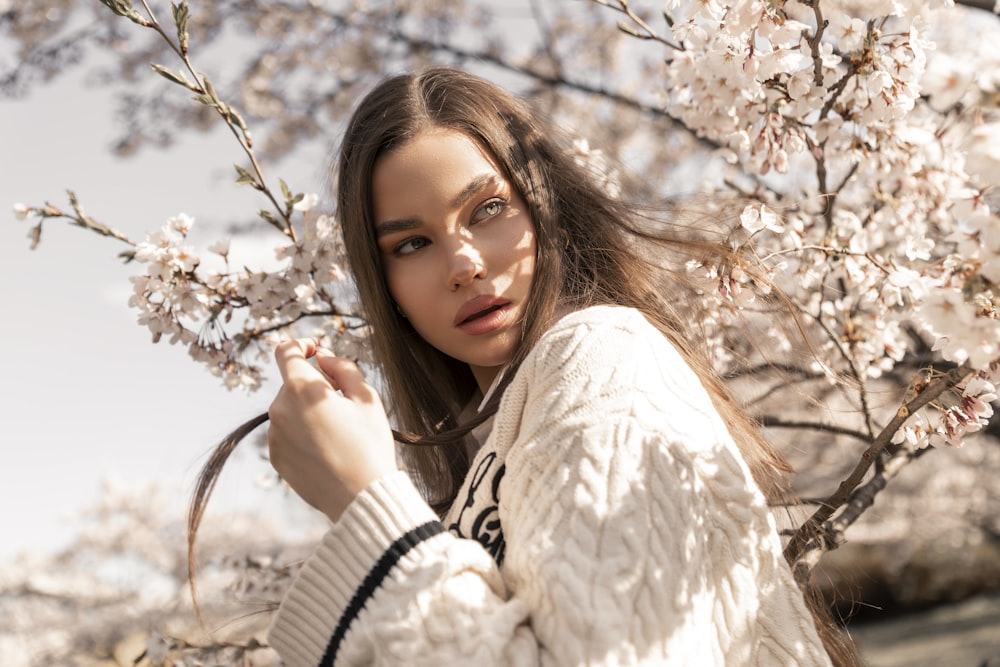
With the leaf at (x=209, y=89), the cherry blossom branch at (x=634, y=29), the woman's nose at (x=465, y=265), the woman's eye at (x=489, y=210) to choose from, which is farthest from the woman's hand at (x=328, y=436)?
the cherry blossom branch at (x=634, y=29)

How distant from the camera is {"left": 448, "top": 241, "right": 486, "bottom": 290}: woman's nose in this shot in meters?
1.52

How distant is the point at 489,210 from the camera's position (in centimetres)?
160

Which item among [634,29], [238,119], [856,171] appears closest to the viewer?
[238,119]

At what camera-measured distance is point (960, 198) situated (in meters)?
0.90

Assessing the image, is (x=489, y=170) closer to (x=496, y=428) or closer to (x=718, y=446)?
(x=496, y=428)

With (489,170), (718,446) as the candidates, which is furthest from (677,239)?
(718,446)

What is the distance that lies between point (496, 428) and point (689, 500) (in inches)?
12.8

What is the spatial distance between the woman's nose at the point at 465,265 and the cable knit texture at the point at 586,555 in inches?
13.0

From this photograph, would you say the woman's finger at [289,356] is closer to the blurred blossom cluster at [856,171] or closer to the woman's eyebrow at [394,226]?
the woman's eyebrow at [394,226]

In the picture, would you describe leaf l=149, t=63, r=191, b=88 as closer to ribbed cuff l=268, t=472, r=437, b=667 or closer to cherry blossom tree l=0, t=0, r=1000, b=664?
cherry blossom tree l=0, t=0, r=1000, b=664

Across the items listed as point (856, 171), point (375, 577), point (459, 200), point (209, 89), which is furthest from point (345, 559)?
point (856, 171)

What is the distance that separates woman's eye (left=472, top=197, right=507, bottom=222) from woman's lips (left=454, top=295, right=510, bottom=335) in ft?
0.49

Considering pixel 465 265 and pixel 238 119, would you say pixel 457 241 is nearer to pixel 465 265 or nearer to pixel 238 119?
pixel 465 265

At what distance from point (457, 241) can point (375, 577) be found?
0.67 meters
